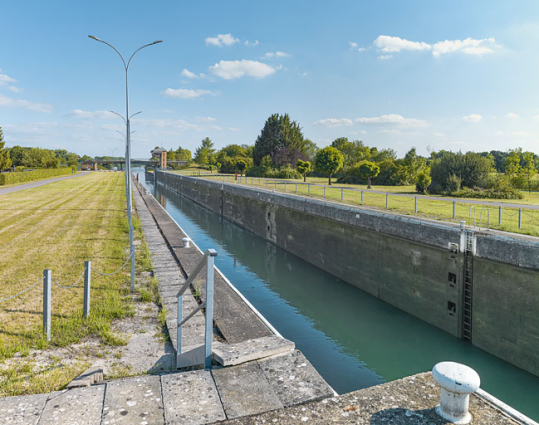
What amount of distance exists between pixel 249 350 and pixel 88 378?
89.7 inches

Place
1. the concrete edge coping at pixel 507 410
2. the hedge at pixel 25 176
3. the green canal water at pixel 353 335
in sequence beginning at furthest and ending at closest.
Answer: the hedge at pixel 25 176 < the green canal water at pixel 353 335 < the concrete edge coping at pixel 507 410

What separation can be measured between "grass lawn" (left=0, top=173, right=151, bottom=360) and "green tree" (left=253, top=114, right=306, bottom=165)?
52.1m

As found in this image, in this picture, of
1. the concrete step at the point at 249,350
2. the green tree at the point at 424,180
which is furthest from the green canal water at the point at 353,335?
the green tree at the point at 424,180

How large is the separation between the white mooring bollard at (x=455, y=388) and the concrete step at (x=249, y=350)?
2.32 metres

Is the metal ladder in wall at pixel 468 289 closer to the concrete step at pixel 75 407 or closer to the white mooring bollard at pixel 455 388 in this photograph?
the white mooring bollard at pixel 455 388

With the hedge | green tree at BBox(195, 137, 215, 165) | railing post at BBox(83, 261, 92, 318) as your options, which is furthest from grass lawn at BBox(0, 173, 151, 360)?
green tree at BBox(195, 137, 215, 165)

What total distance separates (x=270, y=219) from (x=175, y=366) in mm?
19586

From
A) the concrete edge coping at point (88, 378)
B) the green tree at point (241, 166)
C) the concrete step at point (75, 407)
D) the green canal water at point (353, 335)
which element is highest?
the green tree at point (241, 166)

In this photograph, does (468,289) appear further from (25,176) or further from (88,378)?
(25,176)

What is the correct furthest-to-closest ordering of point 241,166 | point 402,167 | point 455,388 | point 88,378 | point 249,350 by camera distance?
point 241,166, point 402,167, point 249,350, point 88,378, point 455,388

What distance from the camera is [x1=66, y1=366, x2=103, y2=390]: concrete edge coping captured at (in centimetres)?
524

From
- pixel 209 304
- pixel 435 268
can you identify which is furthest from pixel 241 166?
pixel 209 304

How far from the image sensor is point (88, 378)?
5.41 m

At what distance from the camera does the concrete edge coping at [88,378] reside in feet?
17.2
